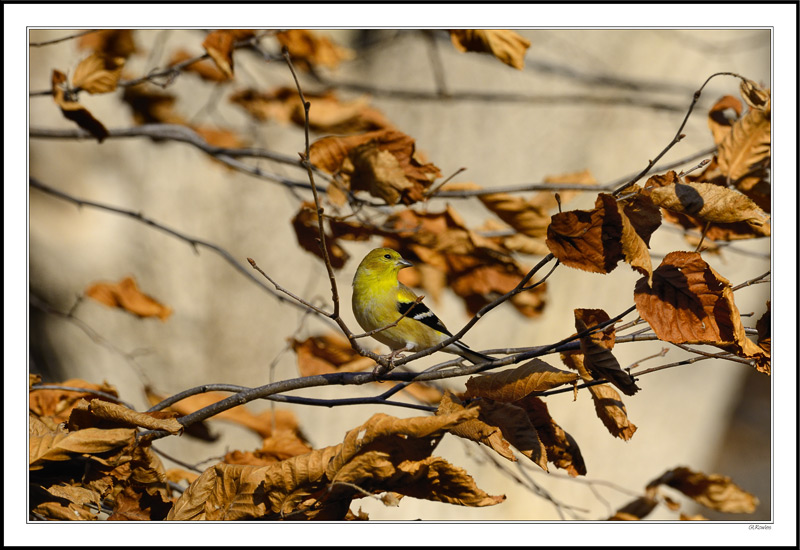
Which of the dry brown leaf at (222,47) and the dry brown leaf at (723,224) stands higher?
the dry brown leaf at (222,47)

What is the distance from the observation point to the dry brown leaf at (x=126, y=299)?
13.1 ft

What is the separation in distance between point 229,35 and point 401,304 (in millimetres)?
1595

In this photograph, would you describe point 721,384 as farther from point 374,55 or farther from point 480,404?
point 480,404

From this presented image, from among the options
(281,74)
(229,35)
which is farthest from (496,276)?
(281,74)

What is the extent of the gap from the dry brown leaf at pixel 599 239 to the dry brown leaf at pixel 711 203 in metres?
0.16

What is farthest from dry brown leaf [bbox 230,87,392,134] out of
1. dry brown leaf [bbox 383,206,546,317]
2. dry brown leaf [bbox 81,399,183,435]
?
dry brown leaf [bbox 81,399,183,435]

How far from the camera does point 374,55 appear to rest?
5723mm

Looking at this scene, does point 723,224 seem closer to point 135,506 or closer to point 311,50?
point 135,506

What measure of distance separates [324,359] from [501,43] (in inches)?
68.1

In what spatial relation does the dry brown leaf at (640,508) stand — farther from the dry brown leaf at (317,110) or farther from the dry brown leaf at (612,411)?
the dry brown leaf at (317,110)

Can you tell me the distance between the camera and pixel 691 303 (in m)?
1.60

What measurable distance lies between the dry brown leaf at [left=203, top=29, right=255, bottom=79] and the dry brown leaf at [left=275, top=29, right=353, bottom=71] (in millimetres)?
1158

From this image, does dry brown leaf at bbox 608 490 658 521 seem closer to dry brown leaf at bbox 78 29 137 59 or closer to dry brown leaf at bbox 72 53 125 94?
dry brown leaf at bbox 72 53 125 94

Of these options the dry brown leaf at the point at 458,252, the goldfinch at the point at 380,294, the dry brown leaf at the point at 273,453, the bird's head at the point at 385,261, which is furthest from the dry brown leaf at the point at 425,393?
the dry brown leaf at the point at 273,453
